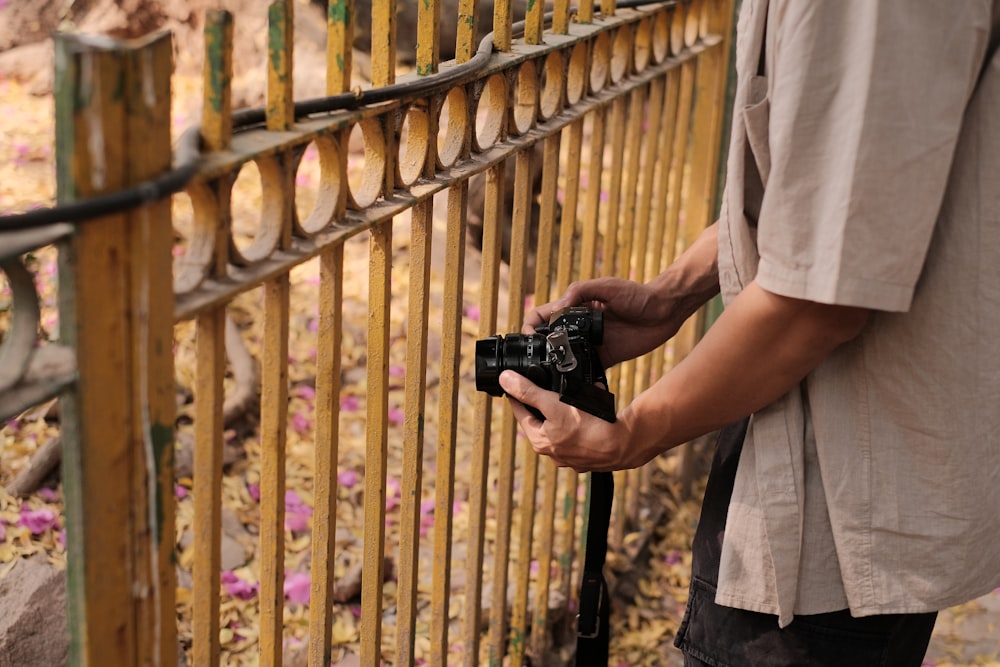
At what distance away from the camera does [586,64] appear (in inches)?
93.6

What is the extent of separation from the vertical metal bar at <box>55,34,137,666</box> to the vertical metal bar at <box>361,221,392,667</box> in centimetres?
57

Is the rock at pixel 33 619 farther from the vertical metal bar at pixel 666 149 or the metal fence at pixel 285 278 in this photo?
the vertical metal bar at pixel 666 149

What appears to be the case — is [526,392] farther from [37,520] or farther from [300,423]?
[300,423]

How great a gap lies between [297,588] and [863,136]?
243 centimetres

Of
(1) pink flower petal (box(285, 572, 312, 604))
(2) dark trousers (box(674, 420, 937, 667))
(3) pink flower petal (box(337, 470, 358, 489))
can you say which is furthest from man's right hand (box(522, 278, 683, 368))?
(3) pink flower petal (box(337, 470, 358, 489))

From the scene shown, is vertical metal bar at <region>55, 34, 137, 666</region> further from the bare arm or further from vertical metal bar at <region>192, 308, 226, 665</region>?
the bare arm

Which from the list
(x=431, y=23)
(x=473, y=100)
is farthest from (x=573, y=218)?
(x=431, y=23)

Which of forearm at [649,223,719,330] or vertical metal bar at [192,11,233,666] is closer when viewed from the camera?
vertical metal bar at [192,11,233,666]

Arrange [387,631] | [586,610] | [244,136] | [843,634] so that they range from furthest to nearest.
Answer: [387,631] < [586,610] < [843,634] < [244,136]

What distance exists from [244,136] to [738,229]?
24.9 inches

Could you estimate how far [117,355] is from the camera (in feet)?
3.66

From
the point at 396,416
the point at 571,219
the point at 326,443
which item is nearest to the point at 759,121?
the point at 326,443

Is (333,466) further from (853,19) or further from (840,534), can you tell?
(853,19)

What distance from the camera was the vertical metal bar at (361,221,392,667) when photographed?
167 cm
